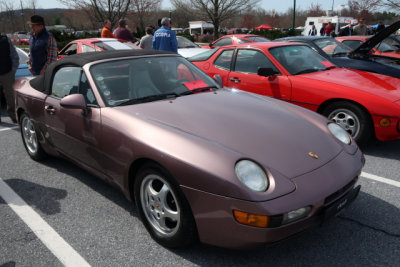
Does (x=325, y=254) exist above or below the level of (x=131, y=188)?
below

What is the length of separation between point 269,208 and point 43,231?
1899mm

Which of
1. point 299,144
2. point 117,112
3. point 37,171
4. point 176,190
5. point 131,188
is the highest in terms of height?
point 117,112

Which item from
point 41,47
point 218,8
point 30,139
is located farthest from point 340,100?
point 218,8

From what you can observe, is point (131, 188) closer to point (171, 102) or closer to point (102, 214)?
point (102, 214)

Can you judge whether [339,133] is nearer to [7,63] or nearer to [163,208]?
[163,208]

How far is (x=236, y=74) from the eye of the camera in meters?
5.56

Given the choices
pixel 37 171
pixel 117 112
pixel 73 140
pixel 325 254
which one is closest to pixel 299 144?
pixel 325 254

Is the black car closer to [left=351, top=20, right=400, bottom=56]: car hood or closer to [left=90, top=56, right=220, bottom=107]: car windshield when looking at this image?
[left=351, top=20, right=400, bottom=56]: car hood

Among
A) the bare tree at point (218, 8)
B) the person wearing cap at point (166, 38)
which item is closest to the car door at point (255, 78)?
the person wearing cap at point (166, 38)

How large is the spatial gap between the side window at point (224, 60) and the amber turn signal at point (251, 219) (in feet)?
13.1

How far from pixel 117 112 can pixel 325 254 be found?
74.1 inches

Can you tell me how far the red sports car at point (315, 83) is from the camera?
13.8ft

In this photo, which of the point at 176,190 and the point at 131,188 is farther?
the point at 131,188

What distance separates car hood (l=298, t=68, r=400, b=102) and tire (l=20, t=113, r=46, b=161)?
360 centimetres
